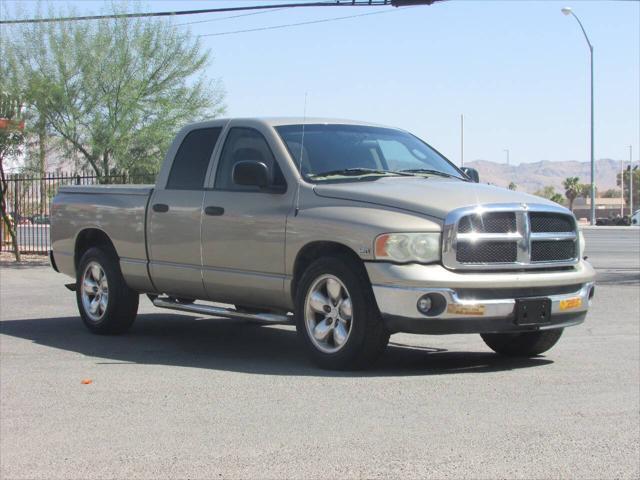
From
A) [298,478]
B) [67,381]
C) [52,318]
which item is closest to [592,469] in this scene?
[298,478]

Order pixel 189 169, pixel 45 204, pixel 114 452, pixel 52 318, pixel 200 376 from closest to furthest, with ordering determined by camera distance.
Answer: pixel 114 452, pixel 200 376, pixel 189 169, pixel 52 318, pixel 45 204

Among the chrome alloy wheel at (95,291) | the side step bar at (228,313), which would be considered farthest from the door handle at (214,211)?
the chrome alloy wheel at (95,291)

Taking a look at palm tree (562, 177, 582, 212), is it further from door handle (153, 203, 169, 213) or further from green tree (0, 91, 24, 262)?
door handle (153, 203, 169, 213)

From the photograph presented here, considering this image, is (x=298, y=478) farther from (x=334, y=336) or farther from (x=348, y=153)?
(x=348, y=153)

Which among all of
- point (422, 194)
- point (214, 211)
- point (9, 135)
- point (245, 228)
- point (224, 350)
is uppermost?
point (9, 135)

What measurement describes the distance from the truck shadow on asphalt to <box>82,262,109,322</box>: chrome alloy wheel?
10.2 inches

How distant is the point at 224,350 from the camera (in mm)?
9633

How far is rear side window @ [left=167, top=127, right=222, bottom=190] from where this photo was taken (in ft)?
31.8

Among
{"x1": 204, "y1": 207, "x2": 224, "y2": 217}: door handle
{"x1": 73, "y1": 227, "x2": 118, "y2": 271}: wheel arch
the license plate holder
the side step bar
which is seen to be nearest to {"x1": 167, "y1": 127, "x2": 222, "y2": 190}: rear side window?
{"x1": 204, "y1": 207, "x2": 224, "y2": 217}: door handle

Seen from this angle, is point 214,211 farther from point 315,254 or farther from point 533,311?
point 533,311

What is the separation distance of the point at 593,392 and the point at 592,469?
7.21 feet

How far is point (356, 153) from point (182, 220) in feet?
5.98

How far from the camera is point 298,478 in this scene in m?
5.15

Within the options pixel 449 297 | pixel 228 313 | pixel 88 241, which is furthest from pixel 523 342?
pixel 88 241
